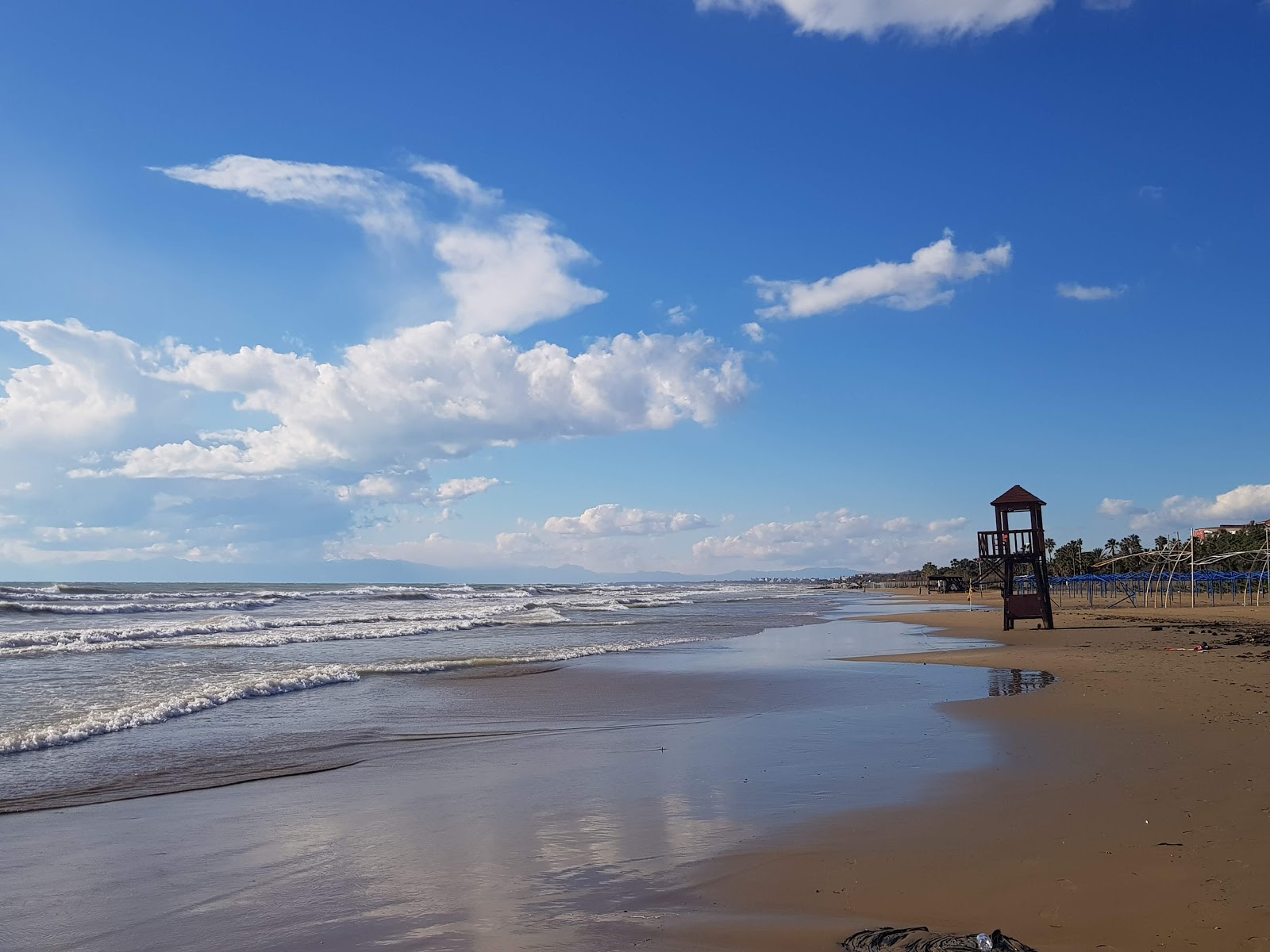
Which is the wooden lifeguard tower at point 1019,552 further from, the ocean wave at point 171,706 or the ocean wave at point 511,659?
the ocean wave at point 171,706

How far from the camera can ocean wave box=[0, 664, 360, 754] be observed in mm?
11695

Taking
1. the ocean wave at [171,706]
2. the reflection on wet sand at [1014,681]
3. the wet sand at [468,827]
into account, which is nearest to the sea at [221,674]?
the ocean wave at [171,706]

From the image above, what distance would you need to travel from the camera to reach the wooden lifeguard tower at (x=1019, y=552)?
31328mm

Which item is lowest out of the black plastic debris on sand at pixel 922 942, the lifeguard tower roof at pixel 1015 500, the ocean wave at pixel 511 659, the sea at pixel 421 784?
the ocean wave at pixel 511 659

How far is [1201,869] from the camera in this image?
5.75 metres

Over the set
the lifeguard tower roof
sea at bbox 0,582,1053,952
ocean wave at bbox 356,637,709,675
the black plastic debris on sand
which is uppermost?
the lifeguard tower roof

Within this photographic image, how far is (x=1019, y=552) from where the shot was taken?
31547 mm

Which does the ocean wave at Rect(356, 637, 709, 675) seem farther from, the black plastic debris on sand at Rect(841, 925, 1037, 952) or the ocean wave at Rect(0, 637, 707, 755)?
the black plastic debris on sand at Rect(841, 925, 1037, 952)

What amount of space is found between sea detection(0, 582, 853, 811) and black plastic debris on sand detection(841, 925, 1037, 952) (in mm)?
7758

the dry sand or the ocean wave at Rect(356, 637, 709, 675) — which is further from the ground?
the dry sand

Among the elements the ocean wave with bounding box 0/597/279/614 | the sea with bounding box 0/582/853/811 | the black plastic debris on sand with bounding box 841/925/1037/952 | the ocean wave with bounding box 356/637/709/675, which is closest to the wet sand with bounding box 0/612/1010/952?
the sea with bounding box 0/582/853/811

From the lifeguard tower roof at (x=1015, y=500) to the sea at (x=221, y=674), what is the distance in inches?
460

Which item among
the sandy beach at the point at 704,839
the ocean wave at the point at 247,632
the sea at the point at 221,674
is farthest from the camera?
the ocean wave at the point at 247,632

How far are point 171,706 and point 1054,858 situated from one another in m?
14.1
